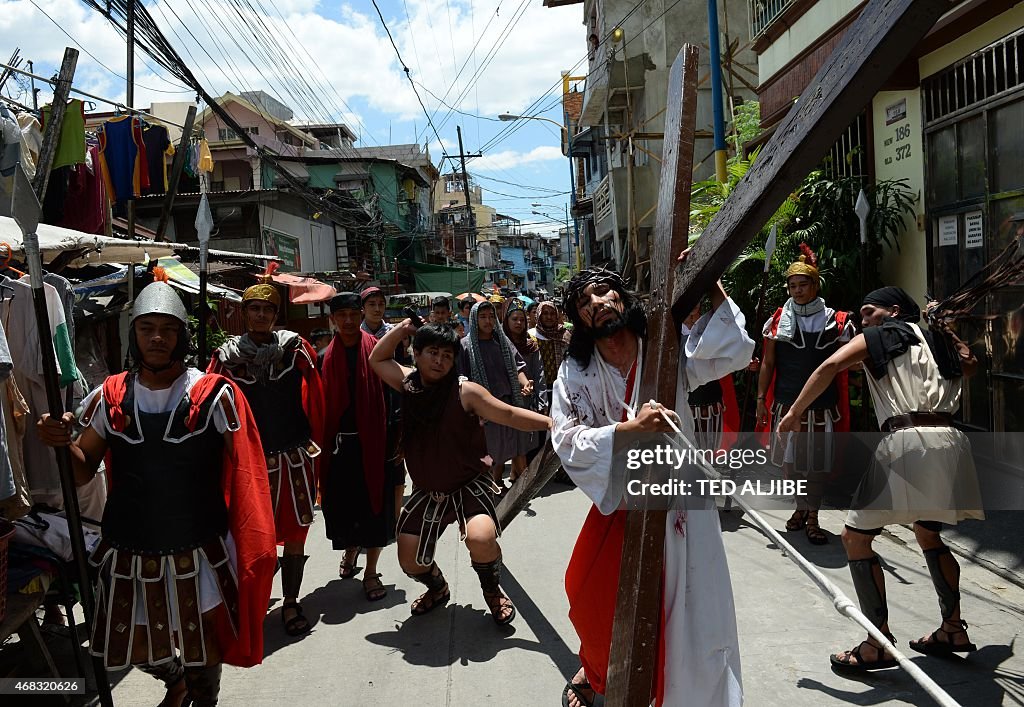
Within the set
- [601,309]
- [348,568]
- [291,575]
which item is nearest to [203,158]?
[348,568]

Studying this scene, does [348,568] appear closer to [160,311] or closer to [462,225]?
[160,311]

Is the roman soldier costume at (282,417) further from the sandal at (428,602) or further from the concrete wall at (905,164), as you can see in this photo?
the concrete wall at (905,164)

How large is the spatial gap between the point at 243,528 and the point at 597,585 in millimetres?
1489

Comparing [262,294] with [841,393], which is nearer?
[262,294]

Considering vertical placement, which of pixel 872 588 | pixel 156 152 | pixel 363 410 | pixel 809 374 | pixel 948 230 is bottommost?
pixel 872 588

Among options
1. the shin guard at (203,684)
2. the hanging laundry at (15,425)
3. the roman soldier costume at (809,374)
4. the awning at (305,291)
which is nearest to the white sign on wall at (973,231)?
the roman soldier costume at (809,374)

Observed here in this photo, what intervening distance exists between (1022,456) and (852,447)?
1.50 metres

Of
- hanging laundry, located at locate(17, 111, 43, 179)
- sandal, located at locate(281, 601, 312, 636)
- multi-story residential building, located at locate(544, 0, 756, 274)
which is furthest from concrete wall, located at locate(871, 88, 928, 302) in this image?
multi-story residential building, located at locate(544, 0, 756, 274)

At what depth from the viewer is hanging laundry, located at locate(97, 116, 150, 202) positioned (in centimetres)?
908

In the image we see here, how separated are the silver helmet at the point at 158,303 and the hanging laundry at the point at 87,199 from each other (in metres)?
6.23

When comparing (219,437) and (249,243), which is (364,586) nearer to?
(219,437)

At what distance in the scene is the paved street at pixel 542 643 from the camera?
11.8ft

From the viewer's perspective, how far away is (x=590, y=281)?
3.05 meters

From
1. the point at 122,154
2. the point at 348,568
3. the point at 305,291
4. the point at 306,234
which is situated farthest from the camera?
the point at 306,234
